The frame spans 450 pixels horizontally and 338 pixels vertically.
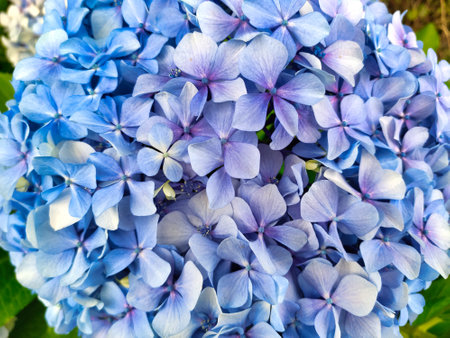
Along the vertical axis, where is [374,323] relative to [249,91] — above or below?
below

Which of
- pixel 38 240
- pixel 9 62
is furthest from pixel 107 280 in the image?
pixel 9 62

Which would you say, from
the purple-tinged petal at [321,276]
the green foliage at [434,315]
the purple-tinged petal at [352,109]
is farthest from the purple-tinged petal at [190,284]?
the green foliage at [434,315]

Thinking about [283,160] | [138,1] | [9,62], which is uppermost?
[138,1]

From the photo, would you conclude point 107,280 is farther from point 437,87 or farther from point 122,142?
point 437,87

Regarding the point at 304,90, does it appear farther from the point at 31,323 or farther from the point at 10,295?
the point at 31,323

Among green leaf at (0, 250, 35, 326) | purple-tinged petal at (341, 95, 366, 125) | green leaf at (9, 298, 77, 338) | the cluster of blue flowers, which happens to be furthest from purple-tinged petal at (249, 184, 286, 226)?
green leaf at (9, 298, 77, 338)

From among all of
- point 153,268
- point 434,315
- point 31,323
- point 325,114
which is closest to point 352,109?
point 325,114
